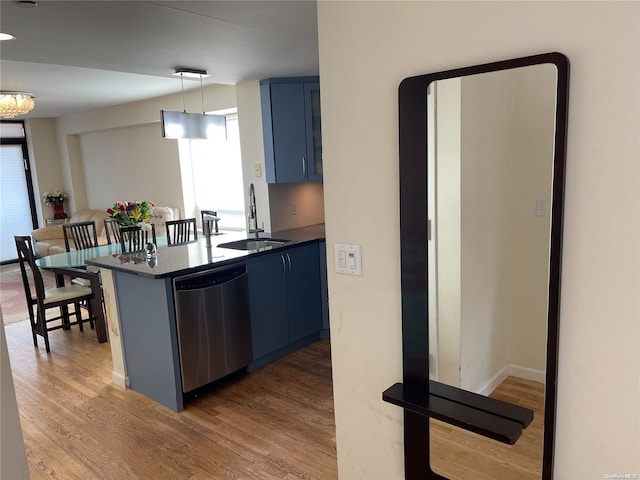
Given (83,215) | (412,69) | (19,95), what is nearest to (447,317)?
(412,69)

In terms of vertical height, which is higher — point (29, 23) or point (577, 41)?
point (29, 23)

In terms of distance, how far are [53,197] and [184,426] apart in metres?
7.18

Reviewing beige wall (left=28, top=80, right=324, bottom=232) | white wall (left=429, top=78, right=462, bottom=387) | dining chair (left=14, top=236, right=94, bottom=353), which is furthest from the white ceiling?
dining chair (left=14, top=236, right=94, bottom=353)

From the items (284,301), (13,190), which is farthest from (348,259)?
(13,190)

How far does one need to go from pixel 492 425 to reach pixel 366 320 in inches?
21.3

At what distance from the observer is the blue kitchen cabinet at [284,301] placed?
11.3 ft

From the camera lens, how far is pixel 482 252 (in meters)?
1.44

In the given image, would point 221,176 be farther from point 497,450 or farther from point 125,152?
point 497,450

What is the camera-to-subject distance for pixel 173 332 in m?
2.87

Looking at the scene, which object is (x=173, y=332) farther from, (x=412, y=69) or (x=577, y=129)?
(x=577, y=129)

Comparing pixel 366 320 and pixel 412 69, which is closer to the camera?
pixel 412 69

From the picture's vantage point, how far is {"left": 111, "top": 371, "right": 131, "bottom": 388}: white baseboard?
329cm

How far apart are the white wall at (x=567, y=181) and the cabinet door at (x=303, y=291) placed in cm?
201

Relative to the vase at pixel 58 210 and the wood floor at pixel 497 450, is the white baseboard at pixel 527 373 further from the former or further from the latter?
the vase at pixel 58 210
